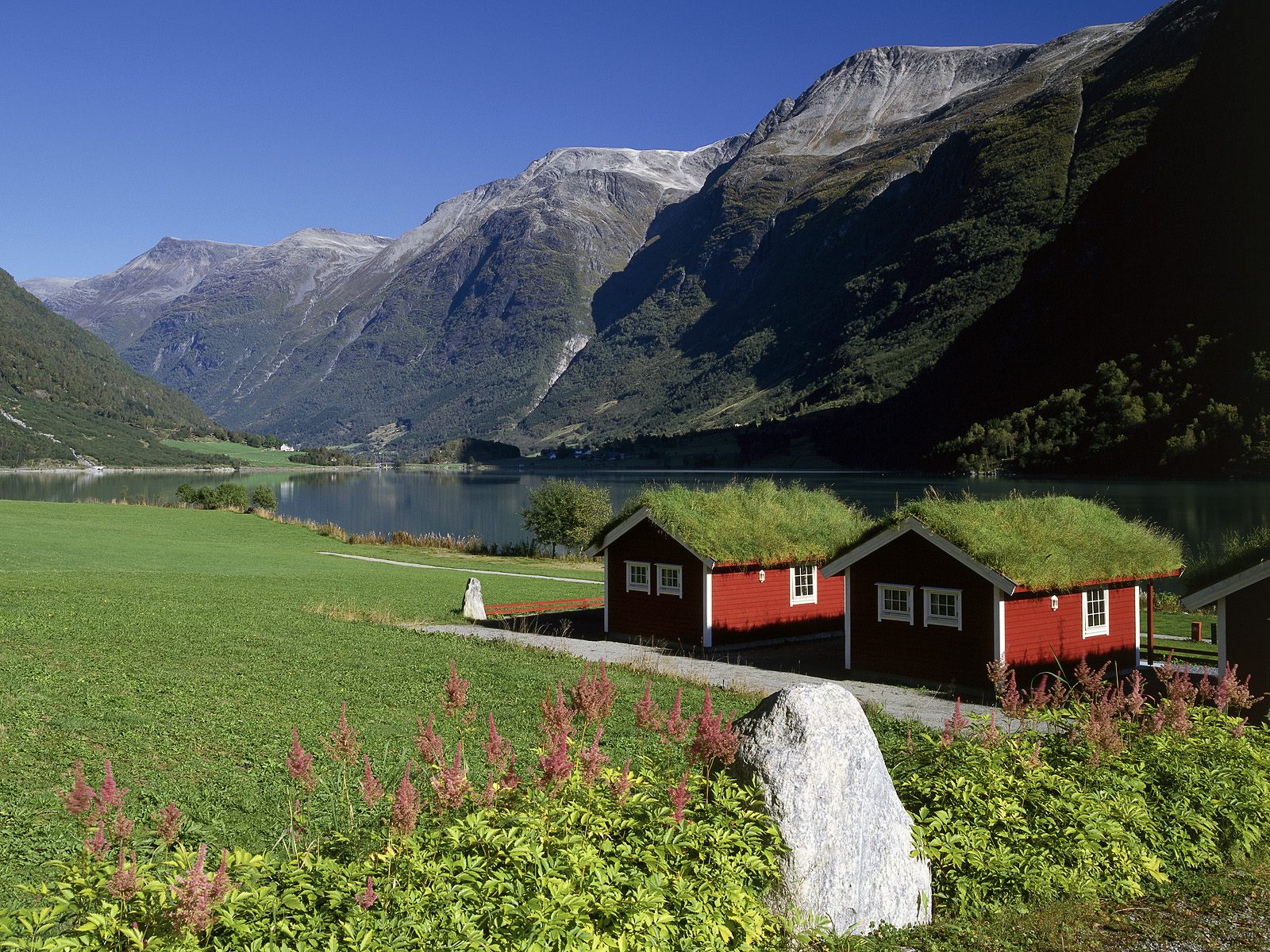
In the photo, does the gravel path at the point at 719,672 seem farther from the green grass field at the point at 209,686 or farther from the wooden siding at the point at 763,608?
the green grass field at the point at 209,686

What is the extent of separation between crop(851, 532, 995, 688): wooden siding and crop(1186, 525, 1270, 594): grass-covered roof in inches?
165

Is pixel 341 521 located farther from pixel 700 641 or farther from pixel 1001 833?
pixel 1001 833

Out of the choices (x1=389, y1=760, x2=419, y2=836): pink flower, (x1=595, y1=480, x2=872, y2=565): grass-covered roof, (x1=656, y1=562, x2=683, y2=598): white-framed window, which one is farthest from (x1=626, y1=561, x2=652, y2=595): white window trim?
(x1=389, y1=760, x2=419, y2=836): pink flower

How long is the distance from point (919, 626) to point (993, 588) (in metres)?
2.07

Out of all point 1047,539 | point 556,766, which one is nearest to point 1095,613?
point 1047,539

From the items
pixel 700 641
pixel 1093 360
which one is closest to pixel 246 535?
pixel 700 641

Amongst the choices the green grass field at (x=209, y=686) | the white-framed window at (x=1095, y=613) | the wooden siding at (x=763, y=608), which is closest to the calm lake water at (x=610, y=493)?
→ the wooden siding at (x=763, y=608)

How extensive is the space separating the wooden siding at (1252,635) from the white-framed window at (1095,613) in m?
6.07

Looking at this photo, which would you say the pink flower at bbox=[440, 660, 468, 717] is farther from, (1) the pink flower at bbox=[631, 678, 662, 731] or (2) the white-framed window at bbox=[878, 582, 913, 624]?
(2) the white-framed window at bbox=[878, 582, 913, 624]

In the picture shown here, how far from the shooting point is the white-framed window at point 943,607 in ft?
72.2

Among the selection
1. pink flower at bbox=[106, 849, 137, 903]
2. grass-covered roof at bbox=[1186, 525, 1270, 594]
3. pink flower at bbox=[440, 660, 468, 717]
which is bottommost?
pink flower at bbox=[106, 849, 137, 903]

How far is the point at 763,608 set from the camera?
28.0 m

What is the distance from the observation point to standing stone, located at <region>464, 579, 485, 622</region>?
93.9 feet

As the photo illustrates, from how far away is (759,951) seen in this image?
255 inches
